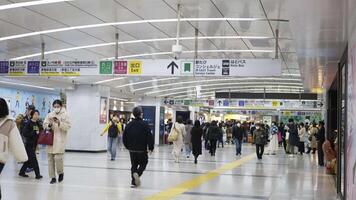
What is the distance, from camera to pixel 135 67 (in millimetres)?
12633

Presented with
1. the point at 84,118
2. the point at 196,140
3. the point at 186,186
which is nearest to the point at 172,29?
the point at 186,186

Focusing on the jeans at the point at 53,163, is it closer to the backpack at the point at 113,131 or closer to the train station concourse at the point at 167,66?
the train station concourse at the point at 167,66

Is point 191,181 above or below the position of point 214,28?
below

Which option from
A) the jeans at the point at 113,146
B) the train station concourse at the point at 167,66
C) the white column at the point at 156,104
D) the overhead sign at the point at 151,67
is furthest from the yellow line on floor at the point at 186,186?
the white column at the point at 156,104

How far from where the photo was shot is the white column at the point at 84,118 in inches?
853

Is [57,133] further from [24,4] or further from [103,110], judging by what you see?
[103,110]

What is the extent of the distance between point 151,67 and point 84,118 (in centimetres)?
1010

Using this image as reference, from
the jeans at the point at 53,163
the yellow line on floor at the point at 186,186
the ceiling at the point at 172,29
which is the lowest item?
the yellow line on floor at the point at 186,186

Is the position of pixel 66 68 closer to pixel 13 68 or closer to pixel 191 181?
pixel 13 68

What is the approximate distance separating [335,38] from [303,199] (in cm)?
312

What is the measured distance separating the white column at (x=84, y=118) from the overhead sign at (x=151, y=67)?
8177 millimetres

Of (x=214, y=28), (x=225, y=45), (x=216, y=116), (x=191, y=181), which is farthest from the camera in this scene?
(x=216, y=116)

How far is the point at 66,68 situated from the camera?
1312 centimetres

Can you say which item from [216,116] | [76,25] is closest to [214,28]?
[76,25]
